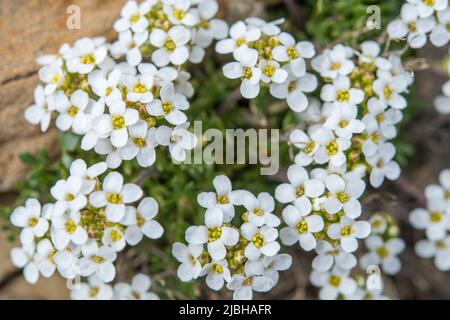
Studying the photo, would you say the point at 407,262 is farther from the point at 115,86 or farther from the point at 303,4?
the point at 115,86

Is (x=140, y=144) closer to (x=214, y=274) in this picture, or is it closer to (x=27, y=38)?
(x=214, y=274)

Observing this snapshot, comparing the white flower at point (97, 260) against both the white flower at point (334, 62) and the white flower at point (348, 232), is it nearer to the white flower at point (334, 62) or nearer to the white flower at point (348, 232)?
the white flower at point (348, 232)

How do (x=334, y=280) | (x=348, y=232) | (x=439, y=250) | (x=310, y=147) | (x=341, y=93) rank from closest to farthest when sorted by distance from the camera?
(x=348, y=232), (x=310, y=147), (x=341, y=93), (x=334, y=280), (x=439, y=250)

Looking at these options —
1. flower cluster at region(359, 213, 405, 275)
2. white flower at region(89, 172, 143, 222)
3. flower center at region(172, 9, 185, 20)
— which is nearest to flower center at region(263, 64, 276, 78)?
flower center at region(172, 9, 185, 20)

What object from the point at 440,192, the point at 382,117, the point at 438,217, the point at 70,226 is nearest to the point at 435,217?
the point at 438,217

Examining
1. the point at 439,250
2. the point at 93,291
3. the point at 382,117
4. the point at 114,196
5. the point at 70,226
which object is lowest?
the point at 439,250
